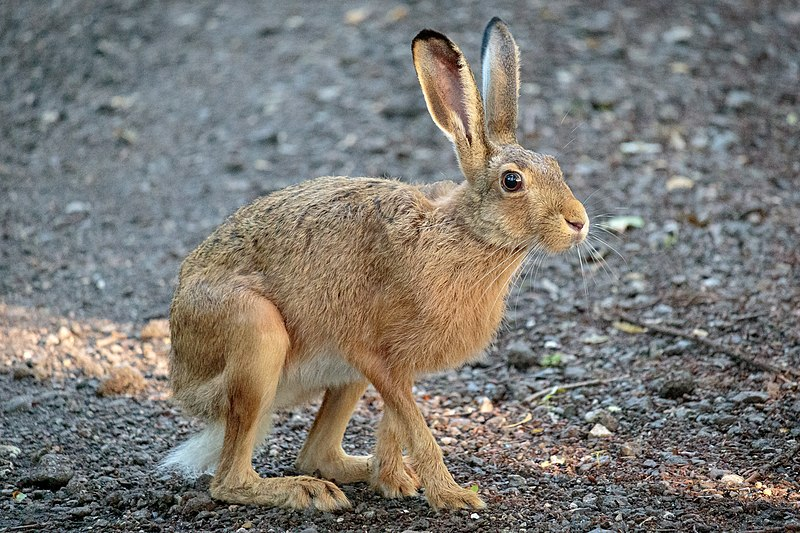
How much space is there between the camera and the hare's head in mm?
5094

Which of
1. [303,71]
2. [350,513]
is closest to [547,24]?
[303,71]

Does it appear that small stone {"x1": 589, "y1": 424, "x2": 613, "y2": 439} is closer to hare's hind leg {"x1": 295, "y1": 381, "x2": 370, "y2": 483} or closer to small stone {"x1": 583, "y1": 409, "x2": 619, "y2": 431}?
small stone {"x1": 583, "y1": 409, "x2": 619, "y2": 431}

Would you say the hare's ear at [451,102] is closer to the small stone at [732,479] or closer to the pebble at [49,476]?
the small stone at [732,479]

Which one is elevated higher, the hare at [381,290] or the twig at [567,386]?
the hare at [381,290]

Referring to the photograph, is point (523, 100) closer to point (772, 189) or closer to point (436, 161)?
point (436, 161)

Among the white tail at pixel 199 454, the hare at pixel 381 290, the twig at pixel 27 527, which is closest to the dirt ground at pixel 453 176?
the twig at pixel 27 527

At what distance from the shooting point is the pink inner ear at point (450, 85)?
5.27 metres

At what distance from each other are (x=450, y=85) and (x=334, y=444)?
2.04 m

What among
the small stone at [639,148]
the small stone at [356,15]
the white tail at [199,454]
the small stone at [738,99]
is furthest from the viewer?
the small stone at [356,15]

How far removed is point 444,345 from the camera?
521 centimetres

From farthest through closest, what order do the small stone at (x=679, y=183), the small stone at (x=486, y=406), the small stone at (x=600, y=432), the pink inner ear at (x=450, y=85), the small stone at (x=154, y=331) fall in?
the small stone at (x=679, y=183), the small stone at (x=154, y=331), the small stone at (x=486, y=406), the small stone at (x=600, y=432), the pink inner ear at (x=450, y=85)

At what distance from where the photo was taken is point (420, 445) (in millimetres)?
5098

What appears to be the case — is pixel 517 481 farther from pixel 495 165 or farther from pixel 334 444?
pixel 495 165

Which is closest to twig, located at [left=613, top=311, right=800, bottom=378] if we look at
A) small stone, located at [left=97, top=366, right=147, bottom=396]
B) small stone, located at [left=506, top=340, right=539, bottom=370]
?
small stone, located at [left=506, top=340, right=539, bottom=370]
